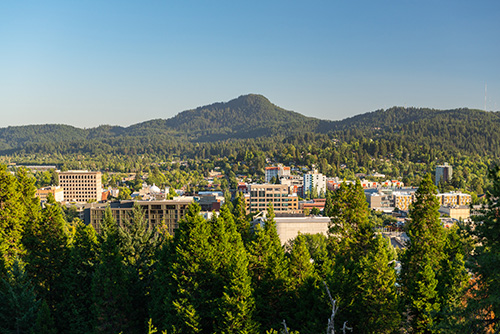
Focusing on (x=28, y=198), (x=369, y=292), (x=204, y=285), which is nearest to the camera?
(x=369, y=292)

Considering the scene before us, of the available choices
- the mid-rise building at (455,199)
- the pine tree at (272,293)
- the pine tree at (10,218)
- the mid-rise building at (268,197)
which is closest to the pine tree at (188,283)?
the pine tree at (272,293)

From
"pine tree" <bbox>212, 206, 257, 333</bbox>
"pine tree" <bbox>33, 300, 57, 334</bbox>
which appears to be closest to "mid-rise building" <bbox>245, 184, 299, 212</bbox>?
"pine tree" <bbox>33, 300, 57, 334</bbox>

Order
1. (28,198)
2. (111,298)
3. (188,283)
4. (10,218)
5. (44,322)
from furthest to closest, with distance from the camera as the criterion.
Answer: (28,198) < (10,218) < (111,298) < (44,322) < (188,283)

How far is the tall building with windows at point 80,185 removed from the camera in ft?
324

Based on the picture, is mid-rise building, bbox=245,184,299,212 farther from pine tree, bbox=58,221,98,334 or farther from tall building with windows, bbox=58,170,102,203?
pine tree, bbox=58,221,98,334

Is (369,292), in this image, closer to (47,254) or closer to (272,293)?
(272,293)

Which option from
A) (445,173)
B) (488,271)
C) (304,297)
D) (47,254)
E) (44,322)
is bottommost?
(44,322)

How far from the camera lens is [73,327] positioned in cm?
1934

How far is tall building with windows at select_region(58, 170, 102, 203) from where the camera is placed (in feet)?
324

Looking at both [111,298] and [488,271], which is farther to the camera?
[111,298]

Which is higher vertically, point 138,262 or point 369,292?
point 369,292

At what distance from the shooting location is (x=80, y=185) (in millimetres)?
98688

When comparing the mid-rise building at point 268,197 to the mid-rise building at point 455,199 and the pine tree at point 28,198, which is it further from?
the pine tree at point 28,198

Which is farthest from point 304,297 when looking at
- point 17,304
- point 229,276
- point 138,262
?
point 17,304
